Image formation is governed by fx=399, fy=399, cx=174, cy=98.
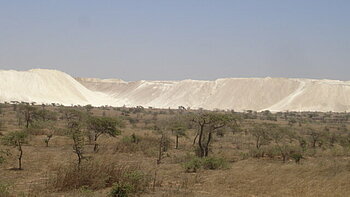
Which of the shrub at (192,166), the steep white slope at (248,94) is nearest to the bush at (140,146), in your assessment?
the shrub at (192,166)

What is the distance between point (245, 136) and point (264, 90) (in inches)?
2417

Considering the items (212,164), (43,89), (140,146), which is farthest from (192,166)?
(43,89)

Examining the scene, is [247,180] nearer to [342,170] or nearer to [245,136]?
[342,170]

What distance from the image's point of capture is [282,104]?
83.2 metres

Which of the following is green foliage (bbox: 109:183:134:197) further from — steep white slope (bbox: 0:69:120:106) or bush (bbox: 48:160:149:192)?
steep white slope (bbox: 0:69:120:106)

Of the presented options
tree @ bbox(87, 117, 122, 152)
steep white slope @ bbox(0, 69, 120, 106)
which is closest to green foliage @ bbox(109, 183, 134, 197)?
tree @ bbox(87, 117, 122, 152)

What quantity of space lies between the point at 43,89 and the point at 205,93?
3755cm

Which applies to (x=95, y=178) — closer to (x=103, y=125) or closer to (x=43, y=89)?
(x=103, y=125)

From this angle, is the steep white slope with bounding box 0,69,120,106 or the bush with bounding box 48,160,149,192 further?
the steep white slope with bounding box 0,69,120,106

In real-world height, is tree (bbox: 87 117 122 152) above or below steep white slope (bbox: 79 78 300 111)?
below

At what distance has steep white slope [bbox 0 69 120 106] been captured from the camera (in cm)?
7672

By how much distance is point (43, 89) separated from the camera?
276ft

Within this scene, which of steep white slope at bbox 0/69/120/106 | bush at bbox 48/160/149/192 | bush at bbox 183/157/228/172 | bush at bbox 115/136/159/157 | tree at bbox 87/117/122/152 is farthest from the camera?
steep white slope at bbox 0/69/120/106

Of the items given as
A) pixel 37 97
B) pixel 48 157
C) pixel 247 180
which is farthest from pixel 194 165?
pixel 37 97
